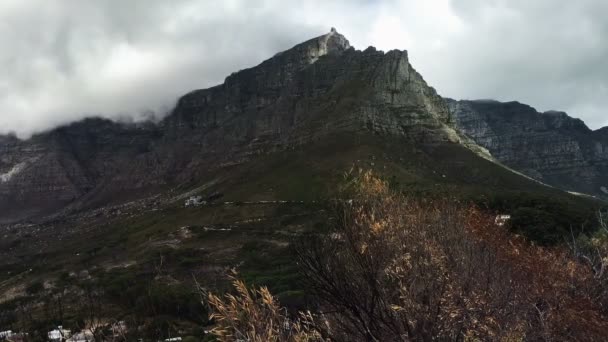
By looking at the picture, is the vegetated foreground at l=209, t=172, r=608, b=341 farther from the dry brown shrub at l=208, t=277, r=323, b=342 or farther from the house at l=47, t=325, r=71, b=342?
the house at l=47, t=325, r=71, b=342

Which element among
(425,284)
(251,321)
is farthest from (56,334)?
(251,321)

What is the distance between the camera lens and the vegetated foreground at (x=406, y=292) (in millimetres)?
16719

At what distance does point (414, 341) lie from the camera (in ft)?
57.3

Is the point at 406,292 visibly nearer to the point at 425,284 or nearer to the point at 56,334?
the point at 425,284

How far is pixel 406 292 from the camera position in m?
18.0

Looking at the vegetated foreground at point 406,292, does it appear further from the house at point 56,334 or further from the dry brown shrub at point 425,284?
the house at point 56,334

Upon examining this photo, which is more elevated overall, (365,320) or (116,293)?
(365,320)

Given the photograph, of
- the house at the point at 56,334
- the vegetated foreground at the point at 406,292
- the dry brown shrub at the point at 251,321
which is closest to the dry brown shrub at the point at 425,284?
the vegetated foreground at the point at 406,292

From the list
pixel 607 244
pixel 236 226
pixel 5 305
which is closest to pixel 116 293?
pixel 5 305

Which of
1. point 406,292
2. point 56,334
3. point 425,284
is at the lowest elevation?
point 56,334

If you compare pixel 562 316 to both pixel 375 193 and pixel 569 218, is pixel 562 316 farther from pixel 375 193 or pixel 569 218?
pixel 569 218

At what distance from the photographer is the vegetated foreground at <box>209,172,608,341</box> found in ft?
54.9

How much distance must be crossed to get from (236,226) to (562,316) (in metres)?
180

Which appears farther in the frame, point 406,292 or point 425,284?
point 425,284
